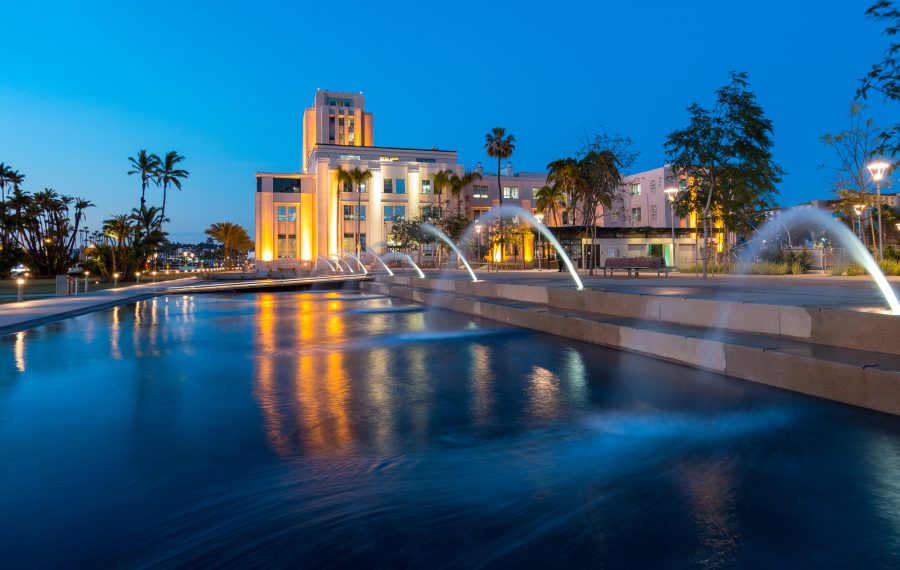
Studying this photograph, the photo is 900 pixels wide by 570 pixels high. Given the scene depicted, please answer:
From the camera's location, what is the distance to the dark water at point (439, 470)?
3.24 m

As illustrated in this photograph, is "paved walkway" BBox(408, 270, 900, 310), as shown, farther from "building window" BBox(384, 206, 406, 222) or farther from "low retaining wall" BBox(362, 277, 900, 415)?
"building window" BBox(384, 206, 406, 222)

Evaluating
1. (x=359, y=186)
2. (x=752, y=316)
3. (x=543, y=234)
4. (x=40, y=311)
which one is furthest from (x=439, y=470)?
(x=359, y=186)

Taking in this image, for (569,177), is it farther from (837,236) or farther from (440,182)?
(440,182)

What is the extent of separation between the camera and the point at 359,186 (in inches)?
3219

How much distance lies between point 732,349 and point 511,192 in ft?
283

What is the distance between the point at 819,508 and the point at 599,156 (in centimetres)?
3437

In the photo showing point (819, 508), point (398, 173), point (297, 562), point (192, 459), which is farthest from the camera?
point (398, 173)

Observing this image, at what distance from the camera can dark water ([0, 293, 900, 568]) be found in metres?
3.24

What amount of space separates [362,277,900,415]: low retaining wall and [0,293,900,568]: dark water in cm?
28

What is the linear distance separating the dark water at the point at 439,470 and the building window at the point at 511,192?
279 feet

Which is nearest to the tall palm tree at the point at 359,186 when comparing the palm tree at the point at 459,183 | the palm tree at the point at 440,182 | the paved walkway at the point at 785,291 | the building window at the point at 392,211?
the building window at the point at 392,211

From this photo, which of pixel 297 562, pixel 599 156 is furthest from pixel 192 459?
pixel 599 156

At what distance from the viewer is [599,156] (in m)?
36.3

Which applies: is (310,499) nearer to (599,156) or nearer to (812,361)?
(812,361)
